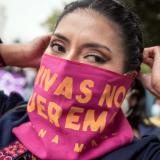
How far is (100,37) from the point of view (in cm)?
219

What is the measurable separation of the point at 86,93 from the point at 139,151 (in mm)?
337

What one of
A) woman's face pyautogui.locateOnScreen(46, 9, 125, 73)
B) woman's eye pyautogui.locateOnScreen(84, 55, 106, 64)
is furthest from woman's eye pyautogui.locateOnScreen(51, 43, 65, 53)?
woman's eye pyautogui.locateOnScreen(84, 55, 106, 64)

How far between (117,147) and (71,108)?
262mm

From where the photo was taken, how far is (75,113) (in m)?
2.18

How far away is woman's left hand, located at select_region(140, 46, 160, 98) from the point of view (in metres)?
2.43

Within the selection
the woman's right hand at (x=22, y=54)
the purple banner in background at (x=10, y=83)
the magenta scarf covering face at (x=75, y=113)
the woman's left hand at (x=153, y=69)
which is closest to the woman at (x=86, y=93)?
the magenta scarf covering face at (x=75, y=113)

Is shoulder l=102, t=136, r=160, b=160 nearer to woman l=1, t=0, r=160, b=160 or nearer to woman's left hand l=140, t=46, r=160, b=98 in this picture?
woman l=1, t=0, r=160, b=160

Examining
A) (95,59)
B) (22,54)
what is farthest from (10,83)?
(95,59)

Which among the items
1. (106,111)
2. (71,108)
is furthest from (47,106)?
(106,111)

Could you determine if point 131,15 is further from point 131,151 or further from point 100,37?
point 131,151

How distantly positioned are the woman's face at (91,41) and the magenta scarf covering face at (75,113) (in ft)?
0.15

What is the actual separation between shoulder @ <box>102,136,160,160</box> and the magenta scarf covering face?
0.03 metres

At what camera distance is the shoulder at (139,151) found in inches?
84.1

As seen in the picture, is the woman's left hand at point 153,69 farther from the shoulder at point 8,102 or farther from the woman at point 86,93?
the shoulder at point 8,102
